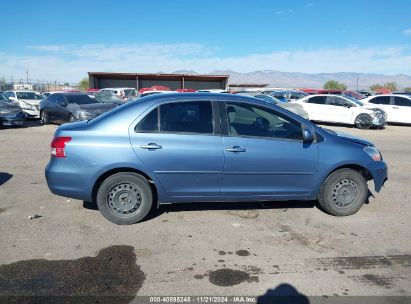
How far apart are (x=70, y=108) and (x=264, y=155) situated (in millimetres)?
11045

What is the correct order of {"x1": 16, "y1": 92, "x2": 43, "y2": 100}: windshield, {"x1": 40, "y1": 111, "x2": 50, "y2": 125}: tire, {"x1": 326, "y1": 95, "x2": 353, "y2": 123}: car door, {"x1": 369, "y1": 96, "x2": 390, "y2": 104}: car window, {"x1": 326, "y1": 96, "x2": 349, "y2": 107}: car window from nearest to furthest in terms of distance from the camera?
1. {"x1": 40, "y1": 111, "x2": 50, "y2": 125}: tire
2. {"x1": 326, "y1": 95, "x2": 353, "y2": 123}: car door
3. {"x1": 326, "y1": 96, "x2": 349, "y2": 107}: car window
4. {"x1": 369, "y1": 96, "x2": 390, "y2": 104}: car window
5. {"x1": 16, "y1": 92, "x2": 43, "y2": 100}: windshield

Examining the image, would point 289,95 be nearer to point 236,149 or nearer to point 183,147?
point 236,149

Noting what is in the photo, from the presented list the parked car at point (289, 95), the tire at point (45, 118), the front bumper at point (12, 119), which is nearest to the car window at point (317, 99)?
the parked car at point (289, 95)

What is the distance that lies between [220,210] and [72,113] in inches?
399

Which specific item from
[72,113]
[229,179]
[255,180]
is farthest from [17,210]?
[72,113]

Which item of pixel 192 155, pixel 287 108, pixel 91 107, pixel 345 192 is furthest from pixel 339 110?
pixel 192 155

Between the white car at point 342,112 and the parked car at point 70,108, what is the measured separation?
910 cm

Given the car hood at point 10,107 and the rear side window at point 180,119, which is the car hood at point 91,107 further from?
the rear side window at point 180,119

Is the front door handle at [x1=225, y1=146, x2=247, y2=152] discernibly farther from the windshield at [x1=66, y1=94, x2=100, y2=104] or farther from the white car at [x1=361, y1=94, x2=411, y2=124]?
the white car at [x1=361, y1=94, x2=411, y2=124]

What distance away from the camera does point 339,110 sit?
16859mm

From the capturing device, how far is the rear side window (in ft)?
15.2

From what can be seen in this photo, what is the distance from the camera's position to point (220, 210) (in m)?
5.30

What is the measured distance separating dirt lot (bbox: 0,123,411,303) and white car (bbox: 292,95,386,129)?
36.7 ft

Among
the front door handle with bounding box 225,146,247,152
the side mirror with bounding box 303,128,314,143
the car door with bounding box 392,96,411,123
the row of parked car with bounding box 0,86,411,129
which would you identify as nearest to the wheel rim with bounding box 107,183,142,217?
the front door handle with bounding box 225,146,247,152
